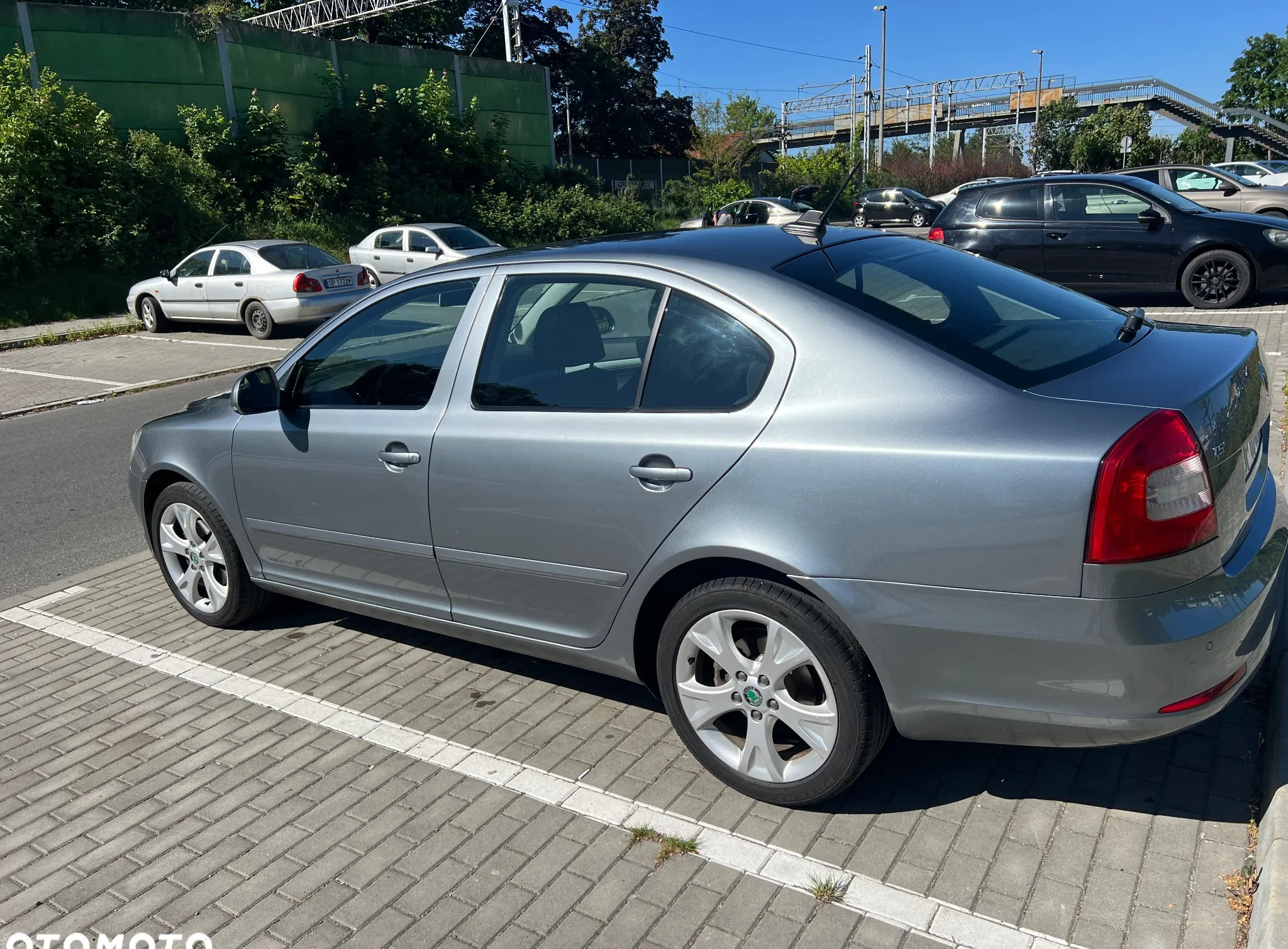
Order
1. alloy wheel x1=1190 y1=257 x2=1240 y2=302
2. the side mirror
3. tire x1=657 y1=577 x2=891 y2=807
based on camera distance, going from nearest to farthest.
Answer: tire x1=657 y1=577 x2=891 y2=807 → the side mirror → alloy wheel x1=1190 y1=257 x2=1240 y2=302

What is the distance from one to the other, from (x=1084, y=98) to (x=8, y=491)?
7632 cm

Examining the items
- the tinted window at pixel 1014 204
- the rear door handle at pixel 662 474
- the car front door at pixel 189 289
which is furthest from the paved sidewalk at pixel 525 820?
the car front door at pixel 189 289

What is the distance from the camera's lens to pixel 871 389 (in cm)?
291

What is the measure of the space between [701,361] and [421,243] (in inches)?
703

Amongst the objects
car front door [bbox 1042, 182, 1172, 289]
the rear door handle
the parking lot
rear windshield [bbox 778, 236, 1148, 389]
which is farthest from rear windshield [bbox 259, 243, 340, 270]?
the rear door handle

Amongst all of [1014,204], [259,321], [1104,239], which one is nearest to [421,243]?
[259,321]

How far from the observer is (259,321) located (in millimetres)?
16578

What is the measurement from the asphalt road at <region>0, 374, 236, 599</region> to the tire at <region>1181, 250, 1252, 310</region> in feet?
37.8

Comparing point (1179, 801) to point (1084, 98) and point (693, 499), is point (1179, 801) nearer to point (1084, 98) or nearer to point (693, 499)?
point (693, 499)

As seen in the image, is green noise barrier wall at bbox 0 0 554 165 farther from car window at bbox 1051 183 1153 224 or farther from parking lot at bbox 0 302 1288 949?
parking lot at bbox 0 302 1288 949

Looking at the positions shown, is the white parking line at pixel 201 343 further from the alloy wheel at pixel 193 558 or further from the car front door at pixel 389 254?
the alloy wheel at pixel 193 558

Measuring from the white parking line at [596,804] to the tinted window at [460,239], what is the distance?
1554 centimetres

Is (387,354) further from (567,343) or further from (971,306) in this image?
(971,306)

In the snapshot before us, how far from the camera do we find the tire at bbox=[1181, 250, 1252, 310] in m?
12.0
